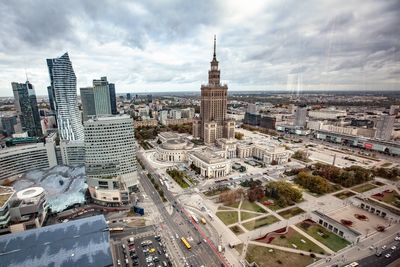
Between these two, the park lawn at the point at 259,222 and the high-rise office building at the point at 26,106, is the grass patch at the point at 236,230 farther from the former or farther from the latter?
the high-rise office building at the point at 26,106

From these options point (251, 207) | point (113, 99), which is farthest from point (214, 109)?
point (113, 99)

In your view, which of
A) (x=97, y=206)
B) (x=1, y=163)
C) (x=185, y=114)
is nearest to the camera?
(x=97, y=206)

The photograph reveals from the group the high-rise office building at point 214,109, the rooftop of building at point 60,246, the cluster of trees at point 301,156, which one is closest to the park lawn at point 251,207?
the rooftop of building at point 60,246

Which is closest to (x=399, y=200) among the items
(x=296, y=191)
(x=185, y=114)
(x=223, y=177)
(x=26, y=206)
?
(x=296, y=191)

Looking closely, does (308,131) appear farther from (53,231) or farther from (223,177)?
(53,231)

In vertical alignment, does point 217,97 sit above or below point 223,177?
above

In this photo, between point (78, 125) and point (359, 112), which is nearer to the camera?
Answer: point (78, 125)

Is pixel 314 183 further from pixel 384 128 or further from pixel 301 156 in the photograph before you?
pixel 384 128
